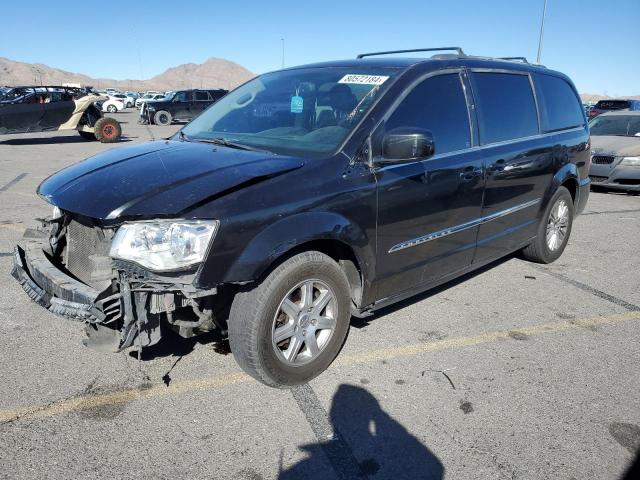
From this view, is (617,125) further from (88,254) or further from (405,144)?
(88,254)

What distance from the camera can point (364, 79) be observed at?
3541mm

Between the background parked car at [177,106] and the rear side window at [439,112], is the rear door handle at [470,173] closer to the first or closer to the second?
the rear side window at [439,112]

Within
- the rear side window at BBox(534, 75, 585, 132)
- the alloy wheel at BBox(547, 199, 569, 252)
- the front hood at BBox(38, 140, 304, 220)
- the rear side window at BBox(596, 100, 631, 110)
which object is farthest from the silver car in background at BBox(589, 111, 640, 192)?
the rear side window at BBox(596, 100, 631, 110)

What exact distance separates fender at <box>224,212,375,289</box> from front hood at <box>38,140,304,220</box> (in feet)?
0.98

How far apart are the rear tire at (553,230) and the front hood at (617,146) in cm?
521

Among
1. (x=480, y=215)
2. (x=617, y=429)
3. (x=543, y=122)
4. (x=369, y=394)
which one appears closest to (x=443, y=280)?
(x=480, y=215)

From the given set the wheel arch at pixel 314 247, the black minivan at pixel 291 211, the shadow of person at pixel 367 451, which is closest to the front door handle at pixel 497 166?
the black minivan at pixel 291 211

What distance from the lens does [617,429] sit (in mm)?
2742

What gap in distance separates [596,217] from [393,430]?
6.93 metres

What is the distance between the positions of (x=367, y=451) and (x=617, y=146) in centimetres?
973

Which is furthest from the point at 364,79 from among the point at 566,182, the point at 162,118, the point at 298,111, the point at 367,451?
the point at 162,118

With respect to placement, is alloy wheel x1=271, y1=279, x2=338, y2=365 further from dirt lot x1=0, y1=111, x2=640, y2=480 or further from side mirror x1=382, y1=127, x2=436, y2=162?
side mirror x1=382, y1=127, x2=436, y2=162

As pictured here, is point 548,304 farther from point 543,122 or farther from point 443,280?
point 543,122

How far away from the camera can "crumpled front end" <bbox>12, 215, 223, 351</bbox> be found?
2.54 meters
